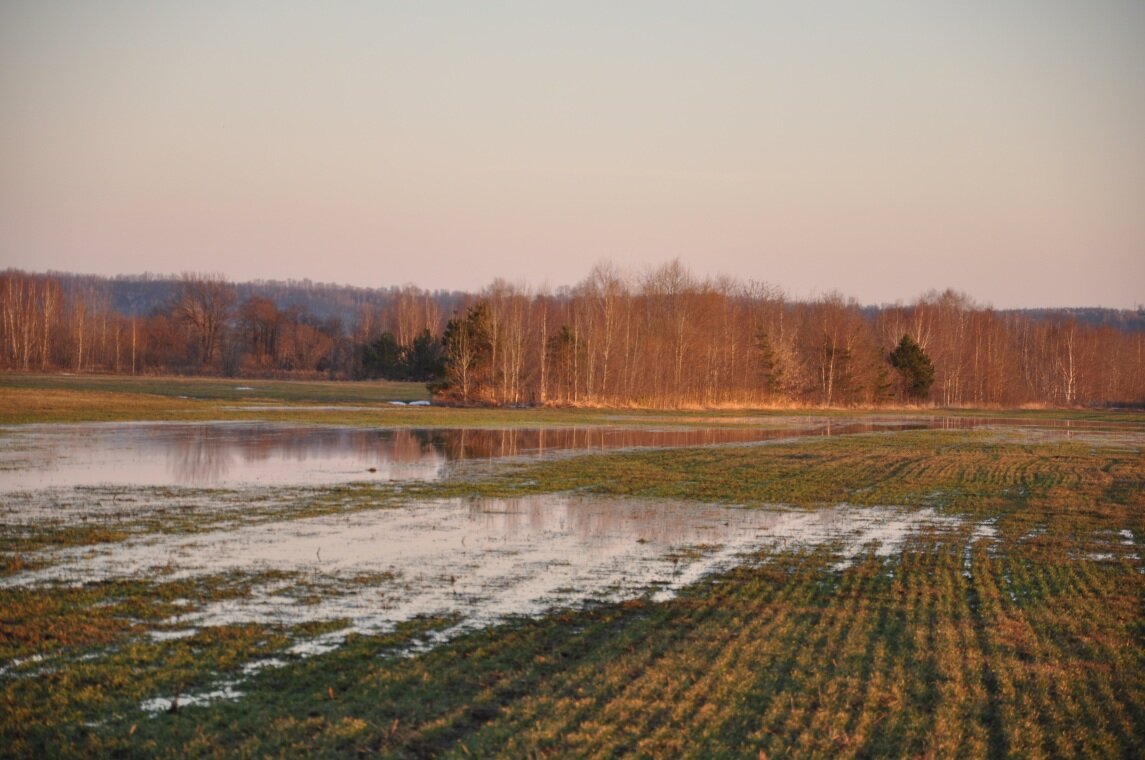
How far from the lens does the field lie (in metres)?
7.75

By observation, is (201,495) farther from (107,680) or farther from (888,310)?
(888,310)

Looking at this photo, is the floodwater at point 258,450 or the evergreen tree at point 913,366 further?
the evergreen tree at point 913,366

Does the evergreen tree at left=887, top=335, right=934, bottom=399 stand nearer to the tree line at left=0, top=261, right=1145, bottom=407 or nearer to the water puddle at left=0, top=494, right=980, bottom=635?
the tree line at left=0, top=261, right=1145, bottom=407

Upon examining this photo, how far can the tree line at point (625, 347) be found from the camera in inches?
3000

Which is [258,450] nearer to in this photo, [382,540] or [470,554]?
[382,540]

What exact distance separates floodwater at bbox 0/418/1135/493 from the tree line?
2471cm

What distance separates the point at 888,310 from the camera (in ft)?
449

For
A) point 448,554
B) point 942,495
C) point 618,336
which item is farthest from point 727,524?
point 618,336

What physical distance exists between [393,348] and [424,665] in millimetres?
112851

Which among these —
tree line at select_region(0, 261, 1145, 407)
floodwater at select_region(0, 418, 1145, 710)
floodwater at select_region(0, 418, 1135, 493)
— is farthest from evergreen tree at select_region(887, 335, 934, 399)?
floodwater at select_region(0, 418, 1145, 710)

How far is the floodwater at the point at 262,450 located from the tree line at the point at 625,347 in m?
24.7

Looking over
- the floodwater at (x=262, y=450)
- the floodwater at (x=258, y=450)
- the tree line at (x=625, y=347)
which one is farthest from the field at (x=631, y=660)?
the tree line at (x=625, y=347)

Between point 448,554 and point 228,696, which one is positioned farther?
point 448,554

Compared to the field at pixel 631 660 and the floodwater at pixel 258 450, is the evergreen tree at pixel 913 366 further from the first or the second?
the field at pixel 631 660
